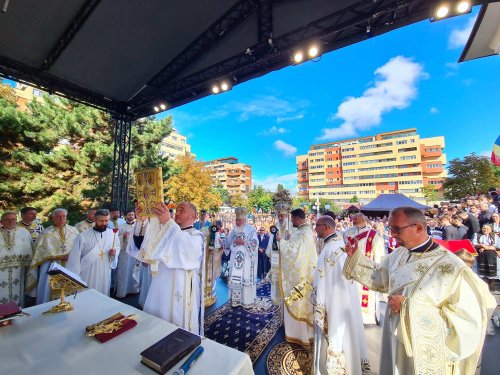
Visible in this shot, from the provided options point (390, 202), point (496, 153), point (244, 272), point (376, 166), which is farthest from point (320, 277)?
point (376, 166)

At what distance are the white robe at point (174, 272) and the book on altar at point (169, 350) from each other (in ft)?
3.83

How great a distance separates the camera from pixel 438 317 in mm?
1755

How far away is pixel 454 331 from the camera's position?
5.74ft

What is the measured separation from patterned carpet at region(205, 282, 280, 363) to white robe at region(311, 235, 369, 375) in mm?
1293

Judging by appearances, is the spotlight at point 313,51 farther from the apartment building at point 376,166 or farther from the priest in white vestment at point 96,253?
the apartment building at point 376,166

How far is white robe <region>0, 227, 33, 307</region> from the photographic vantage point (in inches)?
159

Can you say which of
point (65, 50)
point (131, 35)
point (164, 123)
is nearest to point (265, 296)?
point (131, 35)

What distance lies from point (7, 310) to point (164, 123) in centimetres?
1574

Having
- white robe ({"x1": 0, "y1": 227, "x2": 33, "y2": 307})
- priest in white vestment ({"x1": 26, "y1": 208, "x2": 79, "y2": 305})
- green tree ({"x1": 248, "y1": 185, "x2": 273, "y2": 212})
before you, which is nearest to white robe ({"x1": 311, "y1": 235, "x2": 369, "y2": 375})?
priest in white vestment ({"x1": 26, "y1": 208, "x2": 79, "y2": 305})

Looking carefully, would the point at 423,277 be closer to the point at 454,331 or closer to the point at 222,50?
the point at 454,331

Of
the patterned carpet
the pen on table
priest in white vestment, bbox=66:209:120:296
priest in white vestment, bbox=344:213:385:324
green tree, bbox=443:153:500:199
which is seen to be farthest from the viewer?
green tree, bbox=443:153:500:199

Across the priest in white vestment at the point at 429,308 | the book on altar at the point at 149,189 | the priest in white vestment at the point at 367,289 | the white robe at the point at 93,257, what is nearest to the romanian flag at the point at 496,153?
the priest in white vestment at the point at 367,289

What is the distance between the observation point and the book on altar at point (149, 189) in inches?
109

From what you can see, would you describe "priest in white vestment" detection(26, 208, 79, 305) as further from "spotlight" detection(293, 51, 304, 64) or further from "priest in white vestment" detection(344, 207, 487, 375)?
"spotlight" detection(293, 51, 304, 64)
